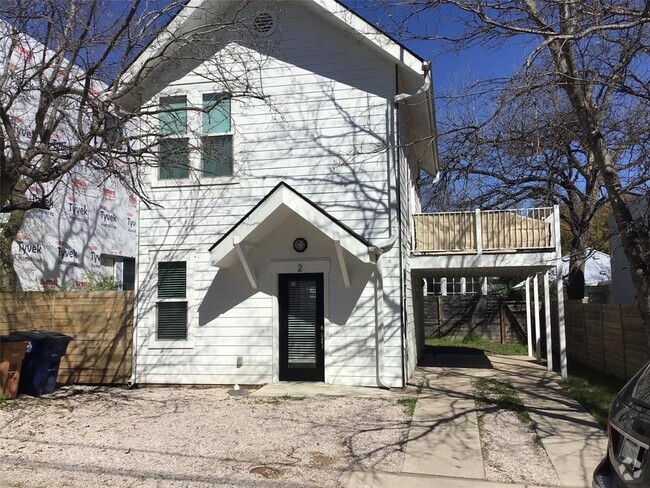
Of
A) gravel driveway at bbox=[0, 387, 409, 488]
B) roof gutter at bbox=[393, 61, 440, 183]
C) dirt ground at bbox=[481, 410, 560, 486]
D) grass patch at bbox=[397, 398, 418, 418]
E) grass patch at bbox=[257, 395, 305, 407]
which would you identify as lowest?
dirt ground at bbox=[481, 410, 560, 486]

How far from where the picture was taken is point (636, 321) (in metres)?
9.99

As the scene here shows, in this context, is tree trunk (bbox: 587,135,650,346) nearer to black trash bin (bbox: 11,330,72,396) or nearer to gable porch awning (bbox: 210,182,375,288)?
gable porch awning (bbox: 210,182,375,288)

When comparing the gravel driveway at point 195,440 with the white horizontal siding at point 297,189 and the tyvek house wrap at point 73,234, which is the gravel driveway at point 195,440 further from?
the tyvek house wrap at point 73,234

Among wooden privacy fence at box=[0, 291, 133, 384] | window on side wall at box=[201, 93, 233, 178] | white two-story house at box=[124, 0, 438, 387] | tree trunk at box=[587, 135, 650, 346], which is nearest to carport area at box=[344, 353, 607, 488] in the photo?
white two-story house at box=[124, 0, 438, 387]

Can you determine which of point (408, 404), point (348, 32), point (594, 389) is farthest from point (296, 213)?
point (594, 389)

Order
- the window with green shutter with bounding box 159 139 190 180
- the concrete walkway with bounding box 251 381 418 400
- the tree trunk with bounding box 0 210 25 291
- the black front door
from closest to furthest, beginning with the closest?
1. the concrete walkway with bounding box 251 381 418 400
2. the window with green shutter with bounding box 159 139 190 180
3. the black front door
4. the tree trunk with bounding box 0 210 25 291

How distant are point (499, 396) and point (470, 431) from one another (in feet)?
8.19

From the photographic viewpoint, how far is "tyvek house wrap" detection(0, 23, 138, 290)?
53.5ft

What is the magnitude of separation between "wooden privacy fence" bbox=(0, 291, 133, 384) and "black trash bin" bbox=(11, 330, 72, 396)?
1.16m

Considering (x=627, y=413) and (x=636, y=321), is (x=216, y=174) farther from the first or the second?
(x=627, y=413)

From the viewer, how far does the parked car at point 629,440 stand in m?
2.87

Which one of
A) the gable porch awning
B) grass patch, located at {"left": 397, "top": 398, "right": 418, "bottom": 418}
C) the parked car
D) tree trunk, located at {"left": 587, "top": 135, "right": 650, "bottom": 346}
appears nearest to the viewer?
the parked car

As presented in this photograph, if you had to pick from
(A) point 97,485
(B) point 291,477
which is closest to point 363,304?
(B) point 291,477

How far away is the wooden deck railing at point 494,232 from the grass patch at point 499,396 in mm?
2649
